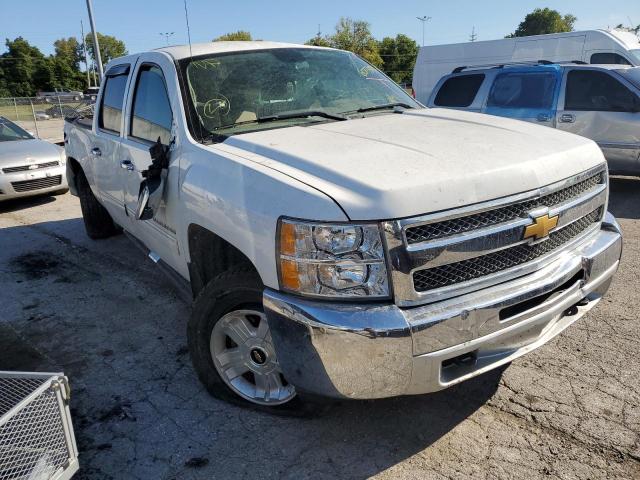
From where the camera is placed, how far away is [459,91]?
871 cm

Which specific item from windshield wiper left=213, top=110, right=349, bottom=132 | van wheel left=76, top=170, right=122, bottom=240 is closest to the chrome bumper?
windshield wiper left=213, top=110, right=349, bottom=132

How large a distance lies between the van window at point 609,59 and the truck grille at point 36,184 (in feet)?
37.4

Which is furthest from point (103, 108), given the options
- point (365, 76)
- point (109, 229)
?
point (365, 76)

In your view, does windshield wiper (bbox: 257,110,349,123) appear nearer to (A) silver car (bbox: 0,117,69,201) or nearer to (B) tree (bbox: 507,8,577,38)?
(A) silver car (bbox: 0,117,69,201)

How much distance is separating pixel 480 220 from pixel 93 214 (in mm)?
5170

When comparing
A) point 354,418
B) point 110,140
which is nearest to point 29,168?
point 110,140

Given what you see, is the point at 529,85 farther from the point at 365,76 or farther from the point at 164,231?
the point at 164,231

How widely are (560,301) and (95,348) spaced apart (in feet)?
9.85

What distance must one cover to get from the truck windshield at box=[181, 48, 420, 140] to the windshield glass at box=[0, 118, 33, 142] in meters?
7.60

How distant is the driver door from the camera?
11.0 ft

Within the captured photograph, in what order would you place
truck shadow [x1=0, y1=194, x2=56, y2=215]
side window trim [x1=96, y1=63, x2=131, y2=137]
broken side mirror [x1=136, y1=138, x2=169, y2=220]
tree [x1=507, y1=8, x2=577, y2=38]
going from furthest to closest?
tree [x1=507, y1=8, x2=577, y2=38] → truck shadow [x1=0, y1=194, x2=56, y2=215] → side window trim [x1=96, y1=63, x2=131, y2=137] → broken side mirror [x1=136, y1=138, x2=169, y2=220]

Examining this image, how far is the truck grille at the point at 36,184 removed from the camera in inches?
335

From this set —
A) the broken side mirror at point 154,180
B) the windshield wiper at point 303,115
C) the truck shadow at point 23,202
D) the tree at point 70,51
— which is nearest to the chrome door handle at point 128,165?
the broken side mirror at point 154,180

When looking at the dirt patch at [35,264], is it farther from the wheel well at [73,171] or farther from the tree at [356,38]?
the tree at [356,38]
